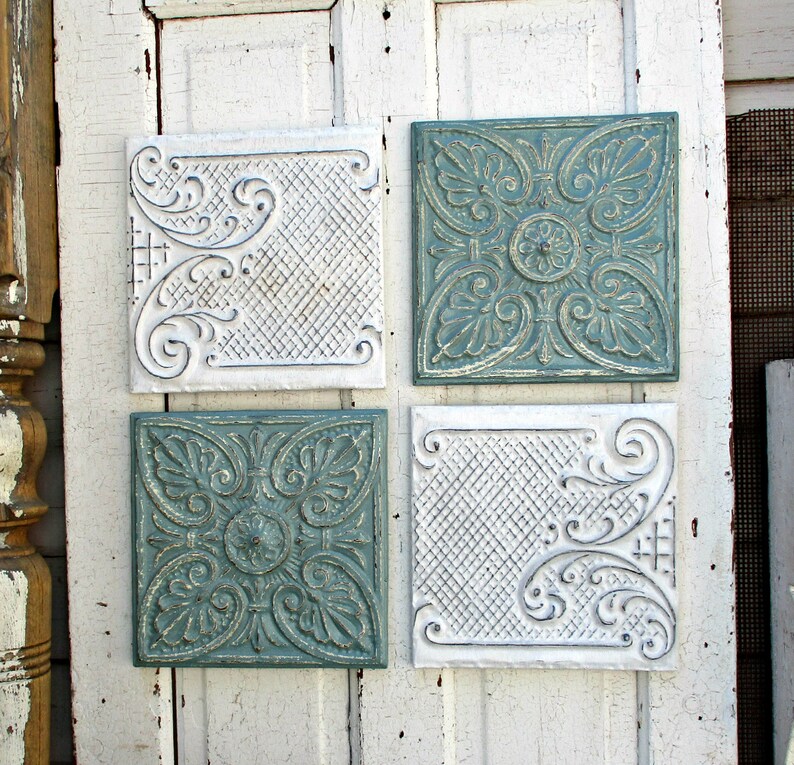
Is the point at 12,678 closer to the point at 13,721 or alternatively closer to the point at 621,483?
the point at 13,721

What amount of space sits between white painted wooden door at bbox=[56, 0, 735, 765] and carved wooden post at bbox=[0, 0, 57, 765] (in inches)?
1.6

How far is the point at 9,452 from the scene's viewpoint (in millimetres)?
1238

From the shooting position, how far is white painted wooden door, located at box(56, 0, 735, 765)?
1.25 m

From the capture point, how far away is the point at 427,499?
127 centimetres

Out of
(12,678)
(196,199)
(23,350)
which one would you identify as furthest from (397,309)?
(12,678)

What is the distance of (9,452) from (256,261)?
492 millimetres

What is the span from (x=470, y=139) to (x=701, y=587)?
2.63 feet

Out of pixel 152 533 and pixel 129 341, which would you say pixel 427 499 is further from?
pixel 129 341

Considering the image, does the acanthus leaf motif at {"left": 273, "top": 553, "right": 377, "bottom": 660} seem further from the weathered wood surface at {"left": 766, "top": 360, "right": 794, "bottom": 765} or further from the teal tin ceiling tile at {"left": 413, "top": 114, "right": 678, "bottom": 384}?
the weathered wood surface at {"left": 766, "top": 360, "right": 794, "bottom": 765}

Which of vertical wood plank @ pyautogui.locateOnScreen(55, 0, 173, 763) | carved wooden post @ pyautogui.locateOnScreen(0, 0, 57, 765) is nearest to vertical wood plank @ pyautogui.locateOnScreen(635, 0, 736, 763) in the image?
vertical wood plank @ pyautogui.locateOnScreen(55, 0, 173, 763)

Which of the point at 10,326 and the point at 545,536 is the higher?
the point at 10,326

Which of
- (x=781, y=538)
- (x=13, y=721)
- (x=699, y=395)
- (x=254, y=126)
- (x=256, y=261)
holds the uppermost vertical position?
(x=254, y=126)

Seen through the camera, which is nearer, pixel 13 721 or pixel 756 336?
pixel 13 721

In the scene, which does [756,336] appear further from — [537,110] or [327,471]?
[327,471]
